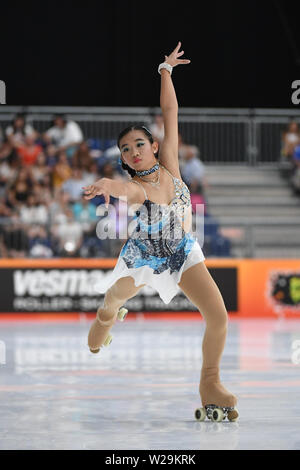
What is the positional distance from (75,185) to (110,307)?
383 inches

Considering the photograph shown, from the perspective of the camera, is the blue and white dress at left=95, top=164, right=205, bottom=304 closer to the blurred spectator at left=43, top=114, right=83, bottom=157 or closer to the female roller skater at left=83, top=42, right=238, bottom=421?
the female roller skater at left=83, top=42, right=238, bottom=421

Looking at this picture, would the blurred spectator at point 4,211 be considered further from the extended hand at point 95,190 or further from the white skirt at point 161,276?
the extended hand at point 95,190

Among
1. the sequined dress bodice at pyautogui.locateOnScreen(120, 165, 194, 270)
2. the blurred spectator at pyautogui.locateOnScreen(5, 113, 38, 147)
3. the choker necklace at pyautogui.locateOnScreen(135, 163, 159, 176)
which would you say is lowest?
the sequined dress bodice at pyautogui.locateOnScreen(120, 165, 194, 270)

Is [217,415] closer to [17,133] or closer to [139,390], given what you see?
[139,390]

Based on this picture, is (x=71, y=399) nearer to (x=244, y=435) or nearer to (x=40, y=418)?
(x=40, y=418)

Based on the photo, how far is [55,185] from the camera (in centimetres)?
1645

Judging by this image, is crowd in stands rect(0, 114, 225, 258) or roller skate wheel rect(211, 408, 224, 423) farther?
crowd in stands rect(0, 114, 225, 258)

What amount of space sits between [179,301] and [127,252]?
366 inches

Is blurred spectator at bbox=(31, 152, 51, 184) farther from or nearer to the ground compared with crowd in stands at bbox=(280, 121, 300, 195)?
nearer to the ground

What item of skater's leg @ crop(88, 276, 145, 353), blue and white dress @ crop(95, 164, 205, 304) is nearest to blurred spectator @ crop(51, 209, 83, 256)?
skater's leg @ crop(88, 276, 145, 353)

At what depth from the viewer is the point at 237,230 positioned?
1633cm

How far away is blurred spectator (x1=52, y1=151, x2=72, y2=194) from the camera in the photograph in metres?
16.5

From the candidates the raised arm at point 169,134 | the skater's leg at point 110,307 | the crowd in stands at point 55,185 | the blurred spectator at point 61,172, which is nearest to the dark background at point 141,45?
the crowd in stands at point 55,185

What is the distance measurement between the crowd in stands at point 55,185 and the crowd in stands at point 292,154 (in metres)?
2.10
